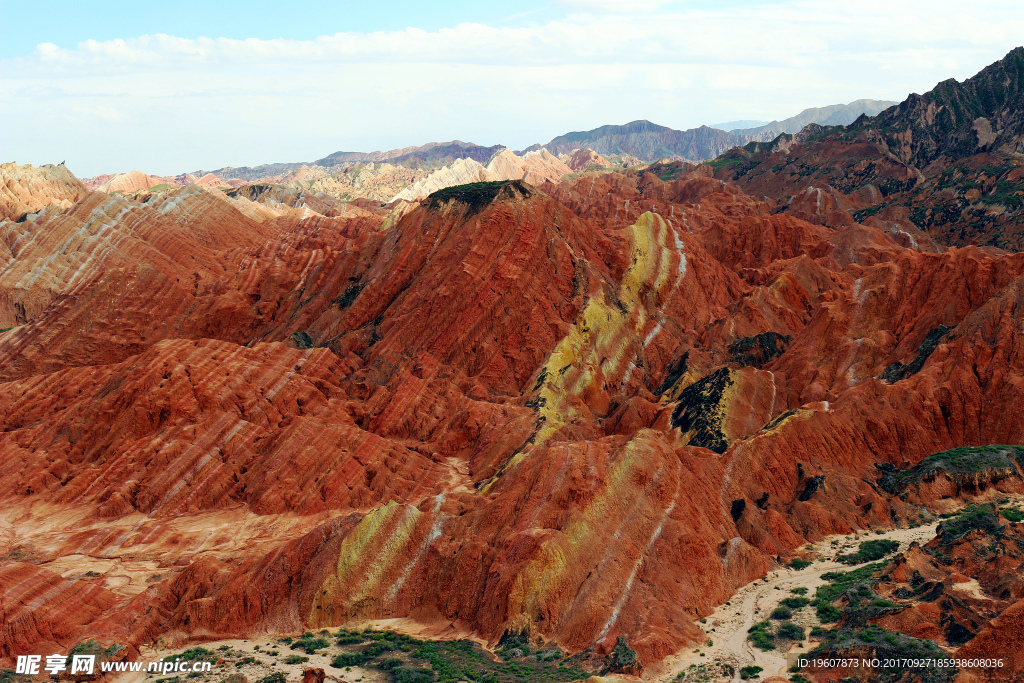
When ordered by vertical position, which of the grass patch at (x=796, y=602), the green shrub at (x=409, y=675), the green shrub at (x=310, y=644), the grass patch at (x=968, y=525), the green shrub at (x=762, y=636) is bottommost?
the green shrub at (x=310, y=644)

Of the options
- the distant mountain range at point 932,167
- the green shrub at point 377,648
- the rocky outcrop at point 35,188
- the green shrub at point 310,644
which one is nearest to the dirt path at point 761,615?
the green shrub at point 377,648

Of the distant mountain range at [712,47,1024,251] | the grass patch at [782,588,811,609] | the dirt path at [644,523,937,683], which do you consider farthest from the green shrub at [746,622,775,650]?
the distant mountain range at [712,47,1024,251]

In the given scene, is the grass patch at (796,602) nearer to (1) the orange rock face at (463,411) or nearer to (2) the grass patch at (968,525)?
(1) the orange rock face at (463,411)

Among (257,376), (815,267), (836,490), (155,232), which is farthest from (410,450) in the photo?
(155,232)

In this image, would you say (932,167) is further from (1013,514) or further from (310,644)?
(310,644)

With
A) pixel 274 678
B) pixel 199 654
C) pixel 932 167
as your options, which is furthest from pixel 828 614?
pixel 932 167

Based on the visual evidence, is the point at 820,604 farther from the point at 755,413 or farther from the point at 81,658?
the point at 81,658
